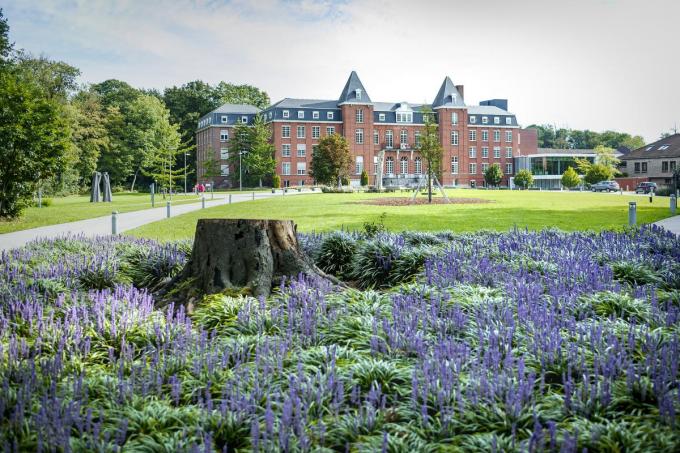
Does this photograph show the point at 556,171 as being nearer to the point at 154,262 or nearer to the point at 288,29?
the point at 288,29

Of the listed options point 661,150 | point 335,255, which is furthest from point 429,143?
point 661,150

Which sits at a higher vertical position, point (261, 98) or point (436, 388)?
point (261, 98)

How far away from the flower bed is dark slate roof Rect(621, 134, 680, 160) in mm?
81524

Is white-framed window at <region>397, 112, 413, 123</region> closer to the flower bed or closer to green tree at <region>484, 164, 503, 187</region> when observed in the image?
green tree at <region>484, 164, 503, 187</region>

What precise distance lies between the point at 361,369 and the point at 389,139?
8488 cm

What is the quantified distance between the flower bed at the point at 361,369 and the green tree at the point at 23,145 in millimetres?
16556

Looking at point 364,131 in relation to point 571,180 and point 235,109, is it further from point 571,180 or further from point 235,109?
point 571,180

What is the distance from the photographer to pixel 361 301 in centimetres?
593

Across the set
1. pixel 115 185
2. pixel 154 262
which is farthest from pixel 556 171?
pixel 154 262

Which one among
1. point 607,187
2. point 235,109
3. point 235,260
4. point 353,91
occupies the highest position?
point 353,91

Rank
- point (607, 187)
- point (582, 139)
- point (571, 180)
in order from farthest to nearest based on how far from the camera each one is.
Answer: point (582, 139) < point (571, 180) < point (607, 187)

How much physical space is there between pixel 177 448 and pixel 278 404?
2.12 ft

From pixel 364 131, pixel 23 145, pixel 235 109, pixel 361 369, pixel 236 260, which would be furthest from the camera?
pixel 235 109

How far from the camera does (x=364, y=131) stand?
84.3 meters
